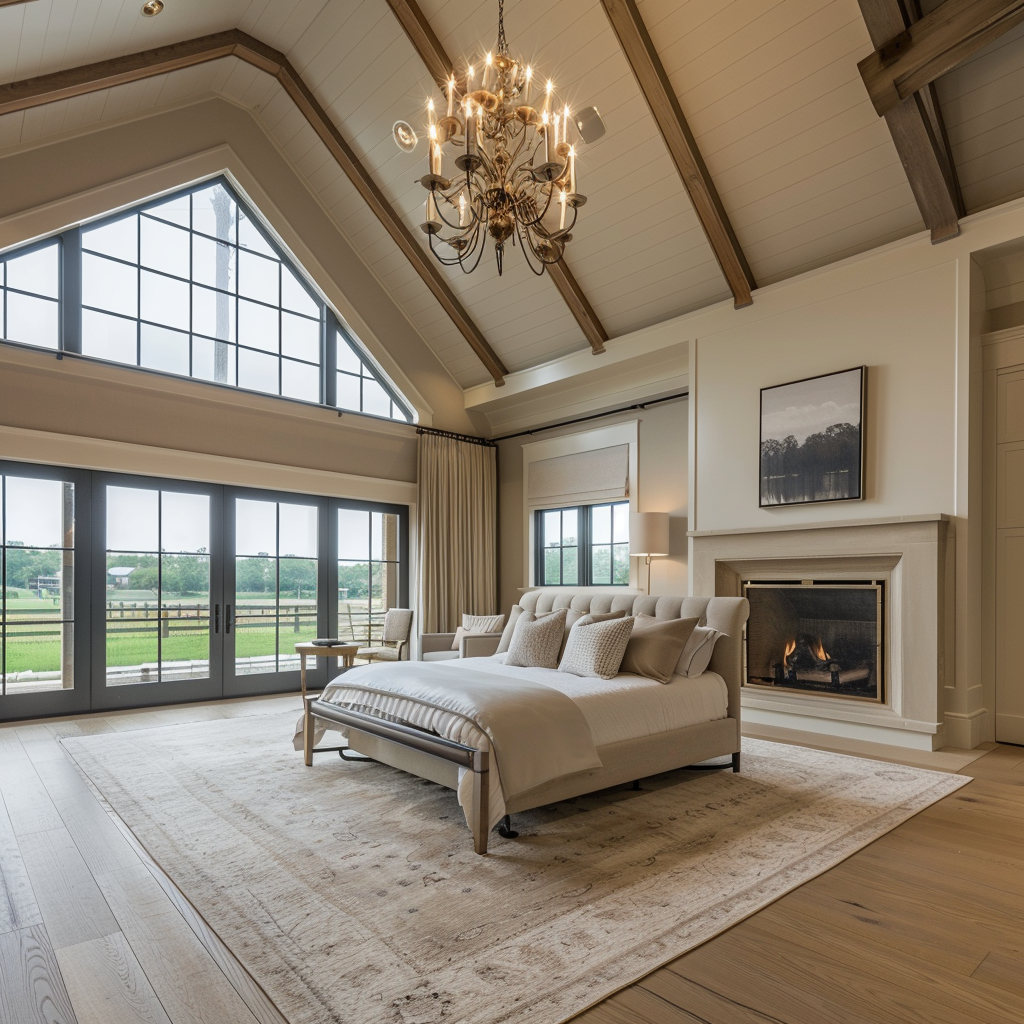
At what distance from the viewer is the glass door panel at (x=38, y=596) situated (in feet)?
17.1

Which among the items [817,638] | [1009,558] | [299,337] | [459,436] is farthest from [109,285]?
[1009,558]

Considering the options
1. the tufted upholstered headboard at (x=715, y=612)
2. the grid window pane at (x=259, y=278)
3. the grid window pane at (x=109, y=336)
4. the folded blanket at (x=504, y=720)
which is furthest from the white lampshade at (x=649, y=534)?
the grid window pane at (x=109, y=336)

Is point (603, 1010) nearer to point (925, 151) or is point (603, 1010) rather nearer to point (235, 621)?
point (925, 151)

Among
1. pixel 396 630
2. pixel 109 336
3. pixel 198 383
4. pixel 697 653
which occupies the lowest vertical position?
pixel 396 630

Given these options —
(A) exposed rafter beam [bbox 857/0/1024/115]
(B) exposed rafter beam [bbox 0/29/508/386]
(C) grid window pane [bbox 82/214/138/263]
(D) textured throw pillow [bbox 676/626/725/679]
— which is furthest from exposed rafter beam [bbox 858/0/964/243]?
(C) grid window pane [bbox 82/214/138/263]

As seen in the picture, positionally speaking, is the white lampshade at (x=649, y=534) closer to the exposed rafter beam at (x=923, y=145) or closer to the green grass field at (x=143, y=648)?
the exposed rafter beam at (x=923, y=145)

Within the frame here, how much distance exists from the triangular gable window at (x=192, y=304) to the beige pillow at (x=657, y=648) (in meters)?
4.33

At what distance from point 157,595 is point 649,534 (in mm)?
4061

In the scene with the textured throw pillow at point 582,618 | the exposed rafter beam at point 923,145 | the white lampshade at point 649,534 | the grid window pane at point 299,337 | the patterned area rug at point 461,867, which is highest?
the exposed rafter beam at point 923,145

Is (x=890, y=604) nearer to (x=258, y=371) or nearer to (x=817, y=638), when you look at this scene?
(x=817, y=638)

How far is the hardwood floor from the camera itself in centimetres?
177

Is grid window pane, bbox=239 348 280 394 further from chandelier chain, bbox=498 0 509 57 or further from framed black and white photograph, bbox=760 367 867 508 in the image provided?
framed black and white photograph, bbox=760 367 867 508

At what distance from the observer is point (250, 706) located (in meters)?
5.87

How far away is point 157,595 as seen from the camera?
5.90m
